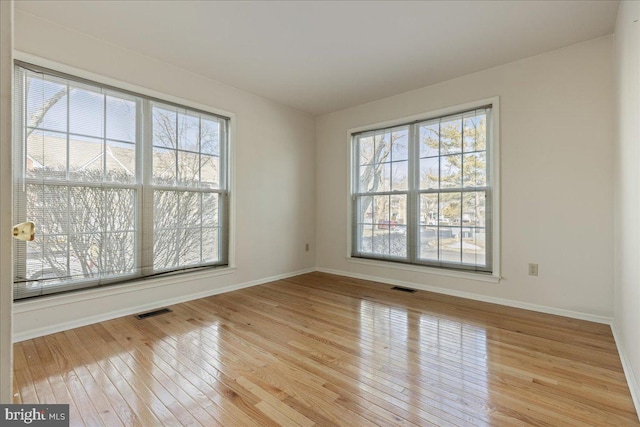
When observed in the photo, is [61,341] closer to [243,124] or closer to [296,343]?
[296,343]

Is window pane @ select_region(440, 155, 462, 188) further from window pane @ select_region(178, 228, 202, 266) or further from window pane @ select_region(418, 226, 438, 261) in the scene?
window pane @ select_region(178, 228, 202, 266)

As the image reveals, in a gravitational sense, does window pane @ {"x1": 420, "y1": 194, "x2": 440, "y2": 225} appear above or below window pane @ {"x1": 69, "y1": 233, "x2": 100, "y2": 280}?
above

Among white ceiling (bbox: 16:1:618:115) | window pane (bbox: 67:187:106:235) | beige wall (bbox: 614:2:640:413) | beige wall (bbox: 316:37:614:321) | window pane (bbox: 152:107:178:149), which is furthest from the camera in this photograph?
window pane (bbox: 152:107:178:149)

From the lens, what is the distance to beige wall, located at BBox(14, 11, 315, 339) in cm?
256

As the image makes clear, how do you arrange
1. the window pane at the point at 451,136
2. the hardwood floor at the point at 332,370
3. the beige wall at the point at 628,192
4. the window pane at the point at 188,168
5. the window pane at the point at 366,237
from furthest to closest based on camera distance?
the window pane at the point at 366,237 < the window pane at the point at 451,136 < the window pane at the point at 188,168 < the beige wall at the point at 628,192 < the hardwood floor at the point at 332,370

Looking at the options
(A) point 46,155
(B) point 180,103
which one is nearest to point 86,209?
(A) point 46,155

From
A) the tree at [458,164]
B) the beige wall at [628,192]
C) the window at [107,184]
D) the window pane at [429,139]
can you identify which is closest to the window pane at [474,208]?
the tree at [458,164]

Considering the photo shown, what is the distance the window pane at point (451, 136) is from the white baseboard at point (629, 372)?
7.34 ft

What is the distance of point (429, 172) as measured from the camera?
3889 mm

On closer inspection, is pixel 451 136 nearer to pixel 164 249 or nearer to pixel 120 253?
pixel 164 249

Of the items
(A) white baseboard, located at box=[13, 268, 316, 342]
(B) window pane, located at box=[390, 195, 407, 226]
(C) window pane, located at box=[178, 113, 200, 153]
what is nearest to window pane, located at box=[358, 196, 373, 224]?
(B) window pane, located at box=[390, 195, 407, 226]

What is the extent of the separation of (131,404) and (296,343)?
3.67 feet

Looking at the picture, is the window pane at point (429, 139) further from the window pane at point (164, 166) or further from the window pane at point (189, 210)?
the window pane at point (164, 166)

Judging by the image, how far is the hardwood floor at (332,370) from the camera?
1.58m
